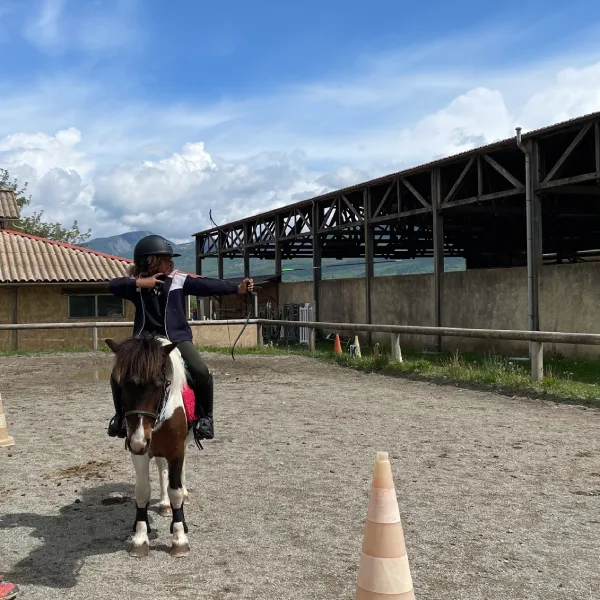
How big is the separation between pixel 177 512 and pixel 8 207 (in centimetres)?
2715

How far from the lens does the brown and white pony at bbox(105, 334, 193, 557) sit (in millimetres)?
3873

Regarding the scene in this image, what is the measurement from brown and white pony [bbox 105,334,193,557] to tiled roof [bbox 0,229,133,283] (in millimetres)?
18254

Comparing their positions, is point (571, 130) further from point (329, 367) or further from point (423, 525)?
point (423, 525)

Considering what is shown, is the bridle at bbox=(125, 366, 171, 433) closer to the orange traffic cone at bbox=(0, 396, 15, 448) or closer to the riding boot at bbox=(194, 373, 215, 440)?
the riding boot at bbox=(194, 373, 215, 440)

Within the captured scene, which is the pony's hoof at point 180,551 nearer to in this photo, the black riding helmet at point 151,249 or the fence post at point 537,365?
the black riding helmet at point 151,249

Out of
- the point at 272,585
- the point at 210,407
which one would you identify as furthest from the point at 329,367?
the point at 272,585

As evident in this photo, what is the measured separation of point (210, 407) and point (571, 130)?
44.3ft

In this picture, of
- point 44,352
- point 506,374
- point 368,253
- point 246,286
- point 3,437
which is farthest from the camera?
point 368,253

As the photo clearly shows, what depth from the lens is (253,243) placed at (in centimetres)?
3130

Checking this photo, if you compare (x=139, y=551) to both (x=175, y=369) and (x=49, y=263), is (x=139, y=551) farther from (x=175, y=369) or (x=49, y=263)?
(x=49, y=263)

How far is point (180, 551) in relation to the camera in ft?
13.4

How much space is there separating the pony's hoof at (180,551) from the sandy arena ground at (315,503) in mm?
63

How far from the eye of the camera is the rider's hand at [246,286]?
4.85 meters

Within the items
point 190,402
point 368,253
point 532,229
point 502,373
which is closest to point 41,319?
point 368,253
